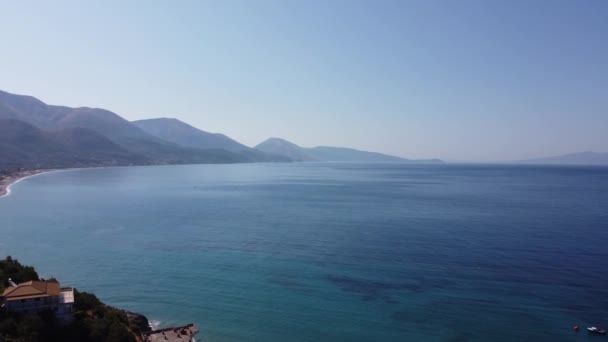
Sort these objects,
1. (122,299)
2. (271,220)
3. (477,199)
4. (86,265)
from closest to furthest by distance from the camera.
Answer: (122,299), (86,265), (271,220), (477,199)

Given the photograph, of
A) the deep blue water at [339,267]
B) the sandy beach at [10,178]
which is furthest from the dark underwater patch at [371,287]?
the sandy beach at [10,178]

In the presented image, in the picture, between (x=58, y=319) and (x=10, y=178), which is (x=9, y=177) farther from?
(x=58, y=319)

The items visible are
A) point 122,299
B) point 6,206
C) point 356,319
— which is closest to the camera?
point 356,319

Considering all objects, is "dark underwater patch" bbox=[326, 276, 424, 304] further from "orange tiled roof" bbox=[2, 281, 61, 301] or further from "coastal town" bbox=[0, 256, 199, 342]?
"orange tiled roof" bbox=[2, 281, 61, 301]

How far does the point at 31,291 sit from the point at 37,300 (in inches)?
27.9

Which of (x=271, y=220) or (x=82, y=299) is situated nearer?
(x=82, y=299)

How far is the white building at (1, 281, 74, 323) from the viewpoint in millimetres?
24406

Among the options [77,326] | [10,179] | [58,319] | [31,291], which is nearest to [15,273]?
[31,291]

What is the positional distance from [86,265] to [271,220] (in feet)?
117

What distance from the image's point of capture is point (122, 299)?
119 feet

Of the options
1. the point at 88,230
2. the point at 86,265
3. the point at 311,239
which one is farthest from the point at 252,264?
the point at 88,230

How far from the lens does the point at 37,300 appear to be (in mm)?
25016

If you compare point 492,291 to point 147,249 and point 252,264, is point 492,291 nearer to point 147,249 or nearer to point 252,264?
point 252,264

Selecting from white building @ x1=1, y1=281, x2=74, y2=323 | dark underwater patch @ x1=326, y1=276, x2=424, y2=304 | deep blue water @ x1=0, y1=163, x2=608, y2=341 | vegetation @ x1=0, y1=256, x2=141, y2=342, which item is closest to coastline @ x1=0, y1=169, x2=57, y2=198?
deep blue water @ x1=0, y1=163, x2=608, y2=341
